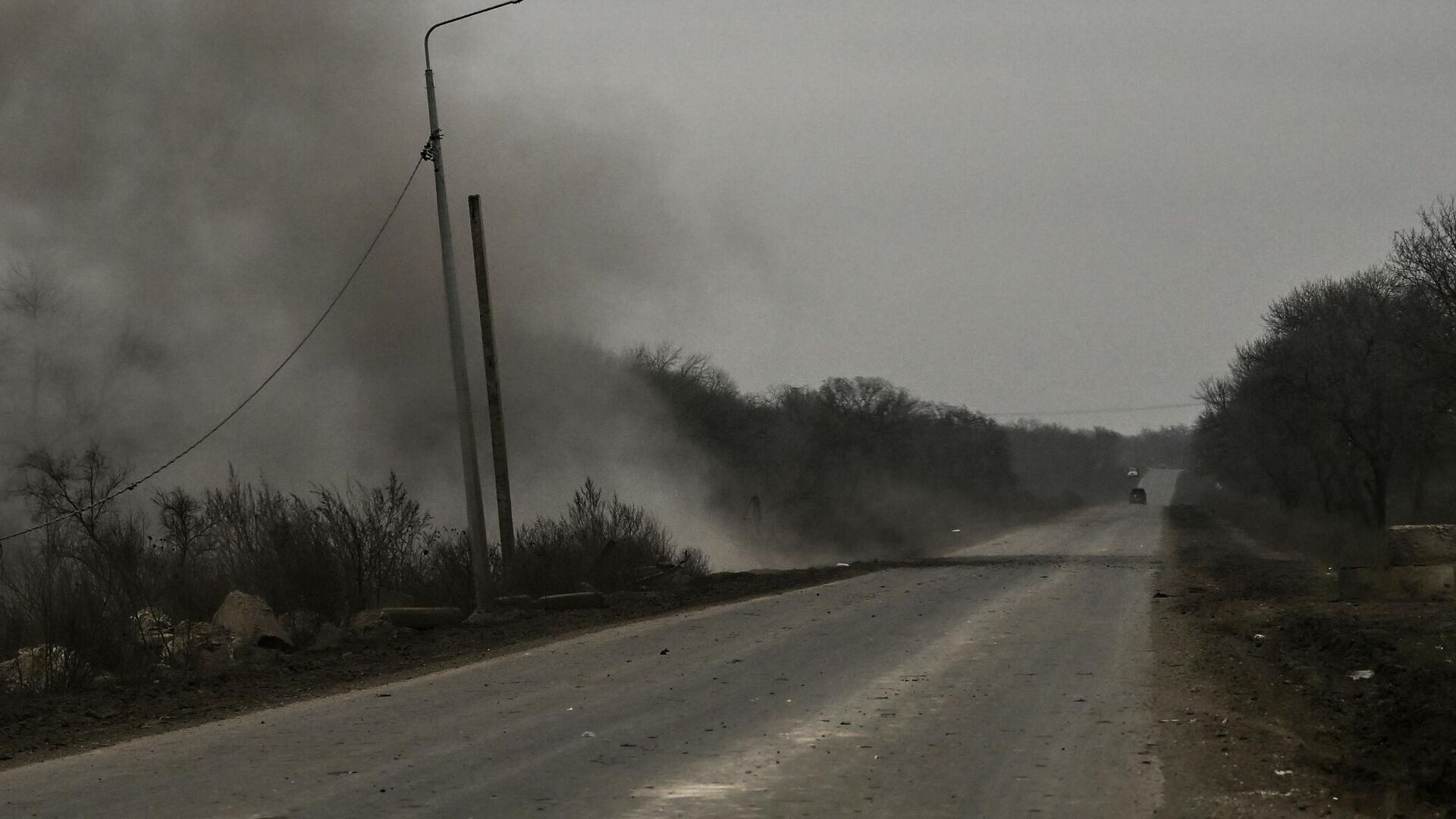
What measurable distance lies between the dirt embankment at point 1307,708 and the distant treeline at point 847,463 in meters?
30.5

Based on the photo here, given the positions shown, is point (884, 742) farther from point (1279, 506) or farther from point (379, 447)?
point (1279, 506)

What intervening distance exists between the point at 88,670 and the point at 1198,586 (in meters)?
16.7

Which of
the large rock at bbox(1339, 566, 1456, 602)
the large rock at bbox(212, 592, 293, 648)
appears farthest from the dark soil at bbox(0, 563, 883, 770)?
the large rock at bbox(1339, 566, 1456, 602)

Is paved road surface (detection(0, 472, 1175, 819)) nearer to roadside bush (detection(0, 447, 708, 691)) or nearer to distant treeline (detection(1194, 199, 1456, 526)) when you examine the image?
roadside bush (detection(0, 447, 708, 691))

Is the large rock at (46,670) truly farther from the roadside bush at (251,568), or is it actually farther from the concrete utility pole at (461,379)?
the concrete utility pole at (461,379)

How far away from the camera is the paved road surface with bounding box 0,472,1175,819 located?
6.89 meters

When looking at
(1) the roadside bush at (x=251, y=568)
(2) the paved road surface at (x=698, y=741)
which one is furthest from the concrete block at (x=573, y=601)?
(2) the paved road surface at (x=698, y=741)

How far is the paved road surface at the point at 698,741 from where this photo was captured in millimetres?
6887

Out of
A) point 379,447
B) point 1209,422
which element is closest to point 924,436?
point 1209,422

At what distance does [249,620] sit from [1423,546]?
1490cm

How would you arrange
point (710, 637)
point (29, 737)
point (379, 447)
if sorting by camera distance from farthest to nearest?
1. point (379, 447)
2. point (710, 637)
3. point (29, 737)

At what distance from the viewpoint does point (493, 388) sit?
71.8ft

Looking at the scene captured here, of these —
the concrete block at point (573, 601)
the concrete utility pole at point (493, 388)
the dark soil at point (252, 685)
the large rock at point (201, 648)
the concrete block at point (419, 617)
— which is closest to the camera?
the dark soil at point (252, 685)

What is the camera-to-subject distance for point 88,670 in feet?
42.8
